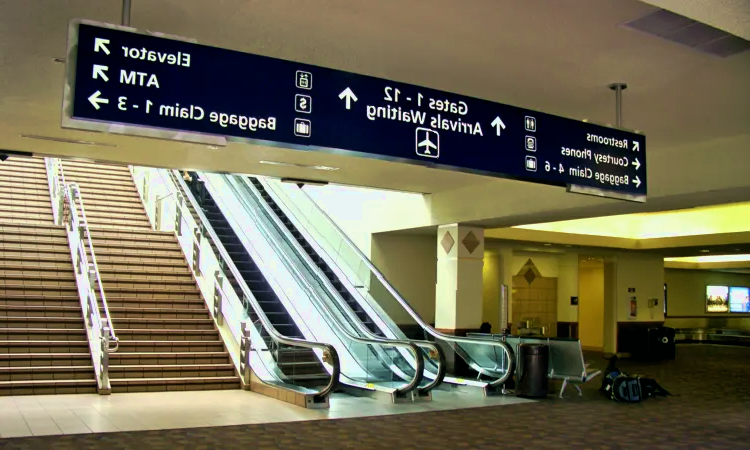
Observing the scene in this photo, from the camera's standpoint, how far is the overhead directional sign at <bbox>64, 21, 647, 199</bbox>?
3887mm

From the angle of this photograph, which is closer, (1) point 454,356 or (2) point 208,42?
(2) point 208,42

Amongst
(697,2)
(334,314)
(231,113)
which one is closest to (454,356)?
(334,314)

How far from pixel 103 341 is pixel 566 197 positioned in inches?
244

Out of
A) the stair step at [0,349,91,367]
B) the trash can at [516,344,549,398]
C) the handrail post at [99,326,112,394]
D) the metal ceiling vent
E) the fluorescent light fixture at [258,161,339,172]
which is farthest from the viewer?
the trash can at [516,344,549,398]

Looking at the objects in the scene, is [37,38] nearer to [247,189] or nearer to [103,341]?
[103,341]

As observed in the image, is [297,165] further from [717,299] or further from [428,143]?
[717,299]

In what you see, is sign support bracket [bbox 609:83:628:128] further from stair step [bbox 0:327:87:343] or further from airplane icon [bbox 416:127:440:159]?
stair step [bbox 0:327:87:343]

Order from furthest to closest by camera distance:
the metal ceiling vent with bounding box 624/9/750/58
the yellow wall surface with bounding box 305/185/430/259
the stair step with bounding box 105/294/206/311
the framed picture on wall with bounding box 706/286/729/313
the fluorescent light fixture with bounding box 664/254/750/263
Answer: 1. the framed picture on wall with bounding box 706/286/729/313
2. the fluorescent light fixture with bounding box 664/254/750/263
3. the yellow wall surface with bounding box 305/185/430/259
4. the stair step with bounding box 105/294/206/311
5. the metal ceiling vent with bounding box 624/9/750/58

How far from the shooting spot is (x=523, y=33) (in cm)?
510

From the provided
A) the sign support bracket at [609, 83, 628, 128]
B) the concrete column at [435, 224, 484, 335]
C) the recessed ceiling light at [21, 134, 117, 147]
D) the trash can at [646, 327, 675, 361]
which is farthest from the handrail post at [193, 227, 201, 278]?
the trash can at [646, 327, 675, 361]

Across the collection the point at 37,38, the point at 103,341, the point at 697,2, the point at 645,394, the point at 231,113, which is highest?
the point at 37,38

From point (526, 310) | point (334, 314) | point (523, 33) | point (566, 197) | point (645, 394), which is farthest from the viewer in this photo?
point (526, 310)

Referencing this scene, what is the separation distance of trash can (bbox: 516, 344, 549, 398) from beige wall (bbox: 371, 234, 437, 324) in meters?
4.14

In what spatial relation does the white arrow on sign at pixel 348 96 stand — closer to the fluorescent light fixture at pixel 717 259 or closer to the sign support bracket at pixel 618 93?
the sign support bracket at pixel 618 93
